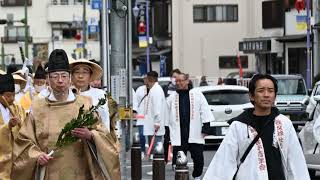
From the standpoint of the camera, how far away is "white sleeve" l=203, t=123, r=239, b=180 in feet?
20.2

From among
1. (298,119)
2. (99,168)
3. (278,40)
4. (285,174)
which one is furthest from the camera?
(278,40)

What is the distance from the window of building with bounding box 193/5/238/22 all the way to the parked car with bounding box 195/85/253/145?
40277 mm

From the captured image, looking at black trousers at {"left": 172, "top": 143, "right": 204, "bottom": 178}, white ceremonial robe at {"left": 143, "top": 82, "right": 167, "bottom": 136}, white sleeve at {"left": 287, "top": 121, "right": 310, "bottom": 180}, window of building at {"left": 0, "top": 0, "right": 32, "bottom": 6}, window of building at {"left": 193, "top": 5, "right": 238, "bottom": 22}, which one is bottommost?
black trousers at {"left": 172, "top": 143, "right": 204, "bottom": 178}

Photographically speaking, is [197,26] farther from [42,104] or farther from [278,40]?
[42,104]

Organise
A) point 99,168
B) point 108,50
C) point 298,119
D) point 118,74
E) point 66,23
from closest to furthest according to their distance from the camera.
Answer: point 99,168 < point 118,74 < point 108,50 < point 298,119 < point 66,23

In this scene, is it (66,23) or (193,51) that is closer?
(193,51)

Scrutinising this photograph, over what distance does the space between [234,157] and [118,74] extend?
6255 millimetres

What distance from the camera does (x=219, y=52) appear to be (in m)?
60.4

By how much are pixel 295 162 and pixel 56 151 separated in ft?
6.10

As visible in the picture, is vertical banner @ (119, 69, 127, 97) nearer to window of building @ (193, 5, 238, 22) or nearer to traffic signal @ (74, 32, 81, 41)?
window of building @ (193, 5, 238, 22)

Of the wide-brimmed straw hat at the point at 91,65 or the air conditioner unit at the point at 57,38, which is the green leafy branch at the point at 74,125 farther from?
the air conditioner unit at the point at 57,38

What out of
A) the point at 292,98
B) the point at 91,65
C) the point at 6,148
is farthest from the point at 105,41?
the point at 292,98

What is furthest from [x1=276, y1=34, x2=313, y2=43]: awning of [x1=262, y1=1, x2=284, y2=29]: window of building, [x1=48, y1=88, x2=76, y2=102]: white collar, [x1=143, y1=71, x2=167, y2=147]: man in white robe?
[x1=48, y1=88, x2=76, y2=102]: white collar

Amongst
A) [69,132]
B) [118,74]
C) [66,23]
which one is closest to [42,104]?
[69,132]
